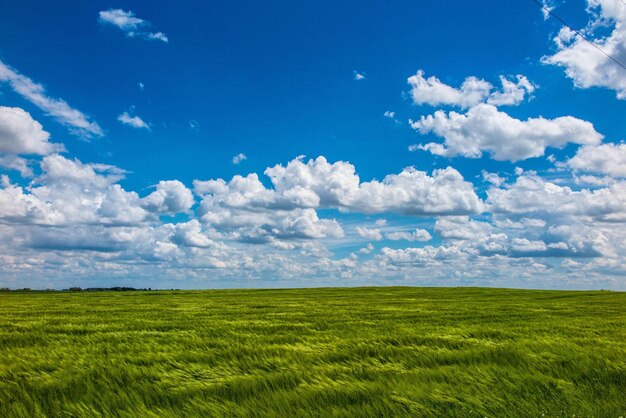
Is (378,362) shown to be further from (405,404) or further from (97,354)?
(97,354)

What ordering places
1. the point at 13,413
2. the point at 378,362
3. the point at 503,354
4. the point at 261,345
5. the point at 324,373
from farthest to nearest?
the point at 261,345
the point at 503,354
the point at 378,362
the point at 324,373
the point at 13,413

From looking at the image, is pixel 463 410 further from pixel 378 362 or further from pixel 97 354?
pixel 97 354

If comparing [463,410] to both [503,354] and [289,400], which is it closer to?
[289,400]

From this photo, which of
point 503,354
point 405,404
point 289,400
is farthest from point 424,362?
point 289,400

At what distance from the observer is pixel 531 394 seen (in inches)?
225

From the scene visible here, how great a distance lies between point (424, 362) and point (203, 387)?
3.75 metres

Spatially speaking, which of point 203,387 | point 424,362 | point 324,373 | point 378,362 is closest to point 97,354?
point 203,387

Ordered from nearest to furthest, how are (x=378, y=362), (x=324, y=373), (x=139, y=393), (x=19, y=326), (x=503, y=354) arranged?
(x=139, y=393), (x=324, y=373), (x=378, y=362), (x=503, y=354), (x=19, y=326)

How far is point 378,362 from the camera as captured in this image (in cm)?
721

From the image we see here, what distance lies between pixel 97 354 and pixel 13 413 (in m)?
3.52

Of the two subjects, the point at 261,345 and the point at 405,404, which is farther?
the point at 261,345

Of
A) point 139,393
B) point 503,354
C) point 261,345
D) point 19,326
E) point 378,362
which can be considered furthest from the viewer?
point 19,326

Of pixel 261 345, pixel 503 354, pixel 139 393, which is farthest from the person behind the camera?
pixel 261 345

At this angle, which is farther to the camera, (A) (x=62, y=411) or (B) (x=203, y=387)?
(B) (x=203, y=387)
